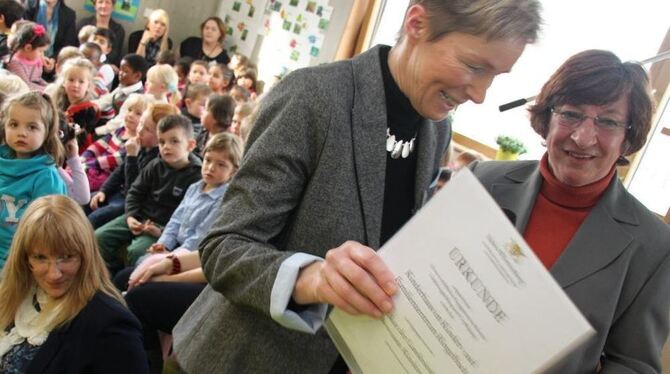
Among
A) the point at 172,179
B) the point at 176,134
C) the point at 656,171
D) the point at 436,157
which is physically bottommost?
the point at 172,179

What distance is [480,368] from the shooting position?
0.57m

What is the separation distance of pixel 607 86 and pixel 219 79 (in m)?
4.58

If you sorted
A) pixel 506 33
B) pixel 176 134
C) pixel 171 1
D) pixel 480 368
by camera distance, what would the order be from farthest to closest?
pixel 171 1 → pixel 176 134 → pixel 506 33 → pixel 480 368

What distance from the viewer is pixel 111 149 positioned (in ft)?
12.7

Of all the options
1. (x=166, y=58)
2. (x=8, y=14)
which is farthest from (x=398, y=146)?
(x=166, y=58)

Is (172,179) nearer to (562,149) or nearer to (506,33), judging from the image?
(562,149)

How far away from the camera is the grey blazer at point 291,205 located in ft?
2.57

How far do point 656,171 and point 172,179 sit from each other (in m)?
2.82

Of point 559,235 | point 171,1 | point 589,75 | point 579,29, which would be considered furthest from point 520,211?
point 171,1

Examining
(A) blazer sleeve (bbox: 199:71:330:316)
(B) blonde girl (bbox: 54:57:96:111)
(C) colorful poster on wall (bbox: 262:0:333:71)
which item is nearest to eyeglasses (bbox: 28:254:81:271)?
(A) blazer sleeve (bbox: 199:71:330:316)

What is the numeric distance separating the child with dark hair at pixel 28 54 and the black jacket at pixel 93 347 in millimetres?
3401

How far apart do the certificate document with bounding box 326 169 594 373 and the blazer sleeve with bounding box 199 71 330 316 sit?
19 centimetres

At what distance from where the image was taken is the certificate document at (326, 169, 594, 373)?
0.52 meters

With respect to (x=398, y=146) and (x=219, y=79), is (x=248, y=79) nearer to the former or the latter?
(x=219, y=79)
